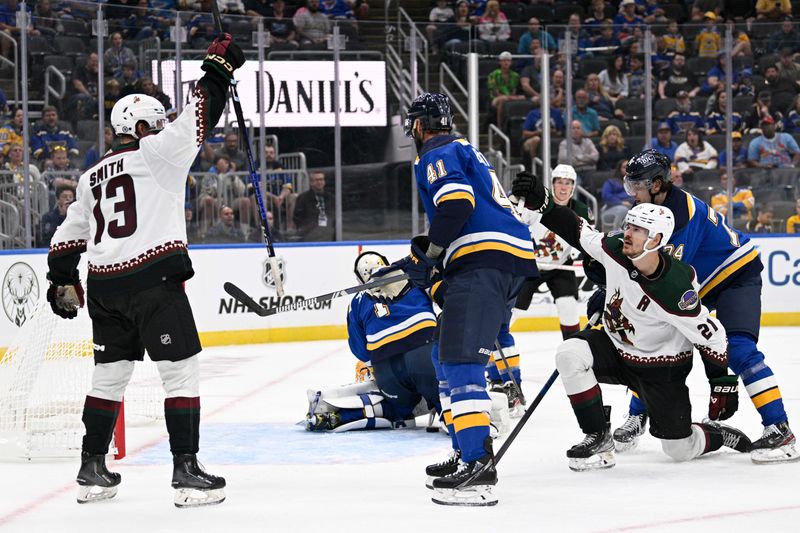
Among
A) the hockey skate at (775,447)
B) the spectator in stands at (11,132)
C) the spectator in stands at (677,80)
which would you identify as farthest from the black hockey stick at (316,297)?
the spectator in stands at (677,80)

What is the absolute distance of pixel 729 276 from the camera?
4402 millimetres

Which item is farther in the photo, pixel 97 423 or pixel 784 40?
pixel 784 40

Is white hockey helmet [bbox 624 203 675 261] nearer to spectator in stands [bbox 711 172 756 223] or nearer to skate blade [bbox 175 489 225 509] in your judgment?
skate blade [bbox 175 489 225 509]

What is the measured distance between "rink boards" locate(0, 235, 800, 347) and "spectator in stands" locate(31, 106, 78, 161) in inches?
42.9

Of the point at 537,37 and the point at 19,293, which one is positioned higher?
the point at 537,37

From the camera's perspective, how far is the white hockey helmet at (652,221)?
12.9 feet

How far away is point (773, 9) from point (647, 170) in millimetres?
9128

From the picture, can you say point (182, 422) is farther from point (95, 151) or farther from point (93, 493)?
point (95, 151)

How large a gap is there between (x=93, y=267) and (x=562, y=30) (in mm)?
6706

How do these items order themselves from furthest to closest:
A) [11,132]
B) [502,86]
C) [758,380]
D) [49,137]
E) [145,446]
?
1. [502,86]
2. [49,137]
3. [11,132]
4. [145,446]
5. [758,380]

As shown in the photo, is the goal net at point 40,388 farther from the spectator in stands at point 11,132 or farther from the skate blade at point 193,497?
the spectator in stands at point 11,132

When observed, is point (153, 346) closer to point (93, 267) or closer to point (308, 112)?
point (93, 267)

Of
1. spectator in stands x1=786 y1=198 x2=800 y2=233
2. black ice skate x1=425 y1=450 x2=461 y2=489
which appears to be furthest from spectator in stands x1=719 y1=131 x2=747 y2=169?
black ice skate x1=425 y1=450 x2=461 y2=489

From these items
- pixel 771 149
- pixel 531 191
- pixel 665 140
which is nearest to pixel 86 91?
pixel 665 140
